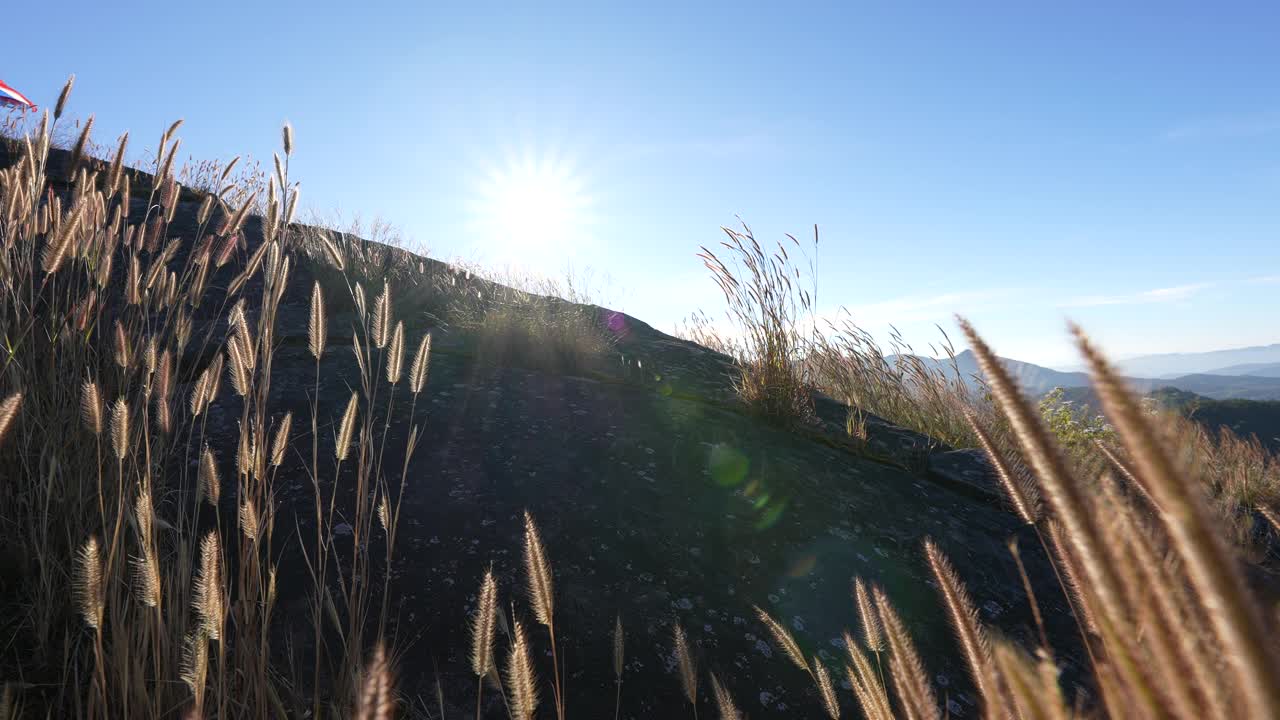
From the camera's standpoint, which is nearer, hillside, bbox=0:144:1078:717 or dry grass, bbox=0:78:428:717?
dry grass, bbox=0:78:428:717

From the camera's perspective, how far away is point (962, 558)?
2.09m

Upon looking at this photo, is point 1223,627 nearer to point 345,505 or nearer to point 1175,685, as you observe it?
point 1175,685

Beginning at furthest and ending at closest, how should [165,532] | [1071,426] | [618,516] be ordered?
[1071,426], [618,516], [165,532]

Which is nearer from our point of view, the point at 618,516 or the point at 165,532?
the point at 165,532

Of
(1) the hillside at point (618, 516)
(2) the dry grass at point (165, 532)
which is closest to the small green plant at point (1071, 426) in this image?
(1) the hillside at point (618, 516)

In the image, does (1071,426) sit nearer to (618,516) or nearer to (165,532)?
(618,516)

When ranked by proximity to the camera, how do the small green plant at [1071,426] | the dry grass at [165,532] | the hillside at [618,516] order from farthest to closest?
the small green plant at [1071,426] < the hillside at [618,516] < the dry grass at [165,532]

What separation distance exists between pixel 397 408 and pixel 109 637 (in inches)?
43.5

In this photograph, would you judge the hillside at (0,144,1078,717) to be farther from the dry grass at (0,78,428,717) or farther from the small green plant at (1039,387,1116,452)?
the small green plant at (1039,387,1116,452)

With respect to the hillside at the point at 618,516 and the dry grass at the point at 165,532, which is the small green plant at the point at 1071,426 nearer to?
the hillside at the point at 618,516

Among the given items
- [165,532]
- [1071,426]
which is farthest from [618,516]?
[1071,426]

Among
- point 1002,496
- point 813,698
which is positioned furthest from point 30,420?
point 1002,496

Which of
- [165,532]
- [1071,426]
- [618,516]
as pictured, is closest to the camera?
[165,532]

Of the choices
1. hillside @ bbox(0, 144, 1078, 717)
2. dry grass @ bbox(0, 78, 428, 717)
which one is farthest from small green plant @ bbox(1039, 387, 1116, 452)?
dry grass @ bbox(0, 78, 428, 717)
